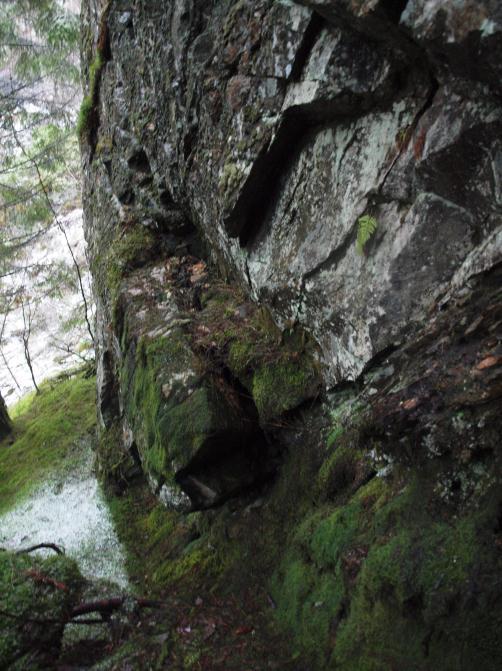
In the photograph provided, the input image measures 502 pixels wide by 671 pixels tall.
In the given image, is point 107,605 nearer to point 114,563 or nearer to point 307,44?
point 114,563

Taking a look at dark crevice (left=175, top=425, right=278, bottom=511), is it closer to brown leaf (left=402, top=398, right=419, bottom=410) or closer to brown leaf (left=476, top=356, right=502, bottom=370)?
brown leaf (left=402, top=398, right=419, bottom=410)

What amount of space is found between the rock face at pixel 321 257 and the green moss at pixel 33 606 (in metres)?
1.24

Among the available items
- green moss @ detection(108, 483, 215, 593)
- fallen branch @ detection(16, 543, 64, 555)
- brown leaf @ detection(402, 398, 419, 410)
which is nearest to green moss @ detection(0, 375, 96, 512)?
green moss @ detection(108, 483, 215, 593)

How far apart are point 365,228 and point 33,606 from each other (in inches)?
155

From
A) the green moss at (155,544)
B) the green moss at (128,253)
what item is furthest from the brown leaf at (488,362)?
the green moss at (128,253)

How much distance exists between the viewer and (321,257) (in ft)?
15.4

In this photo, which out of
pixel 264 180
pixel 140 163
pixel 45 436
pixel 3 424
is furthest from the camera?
pixel 3 424

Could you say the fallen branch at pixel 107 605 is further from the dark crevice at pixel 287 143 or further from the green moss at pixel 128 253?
the green moss at pixel 128 253

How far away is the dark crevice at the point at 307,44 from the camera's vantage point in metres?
4.15

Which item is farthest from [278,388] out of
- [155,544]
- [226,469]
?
[155,544]

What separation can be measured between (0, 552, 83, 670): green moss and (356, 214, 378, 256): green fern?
3749mm

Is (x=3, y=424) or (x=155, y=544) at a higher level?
(x=3, y=424)

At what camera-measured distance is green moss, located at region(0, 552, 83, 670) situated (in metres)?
3.95

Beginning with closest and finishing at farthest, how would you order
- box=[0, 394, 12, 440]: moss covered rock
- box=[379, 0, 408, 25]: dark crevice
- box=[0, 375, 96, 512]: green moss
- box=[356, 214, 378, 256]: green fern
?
1. box=[379, 0, 408, 25]: dark crevice
2. box=[356, 214, 378, 256]: green fern
3. box=[0, 375, 96, 512]: green moss
4. box=[0, 394, 12, 440]: moss covered rock
